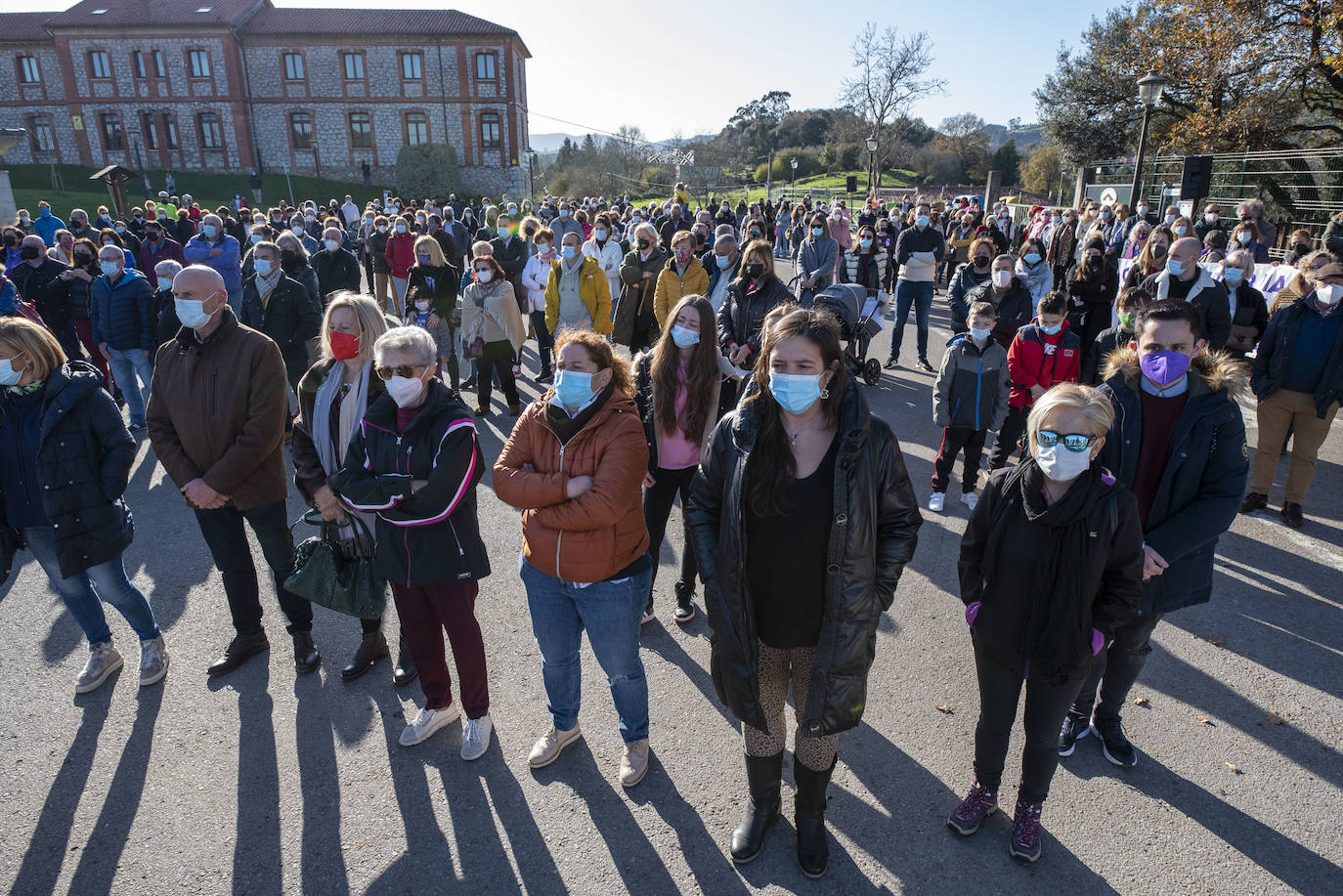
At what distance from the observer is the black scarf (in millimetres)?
2516

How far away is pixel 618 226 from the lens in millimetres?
21172

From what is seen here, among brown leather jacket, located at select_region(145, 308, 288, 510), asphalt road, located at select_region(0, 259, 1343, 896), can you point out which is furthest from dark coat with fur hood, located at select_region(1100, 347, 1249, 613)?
brown leather jacket, located at select_region(145, 308, 288, 510)

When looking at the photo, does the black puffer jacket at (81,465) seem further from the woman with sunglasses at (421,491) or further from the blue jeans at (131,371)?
the blue jeans at (131,371)

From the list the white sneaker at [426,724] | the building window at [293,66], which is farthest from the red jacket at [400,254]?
the building window at [293,66]

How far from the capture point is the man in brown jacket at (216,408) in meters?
3.68

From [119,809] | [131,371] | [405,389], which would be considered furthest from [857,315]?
[131,371]

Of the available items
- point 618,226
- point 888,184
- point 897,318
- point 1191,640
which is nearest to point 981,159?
point 888,184

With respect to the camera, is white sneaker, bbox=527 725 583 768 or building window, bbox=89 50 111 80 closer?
white sneaker, bbox=527 725 583 768

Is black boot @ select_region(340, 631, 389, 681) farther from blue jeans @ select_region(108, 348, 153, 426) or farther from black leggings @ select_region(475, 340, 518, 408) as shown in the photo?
blue jeans @ select_region(108, 348, 153, 426)

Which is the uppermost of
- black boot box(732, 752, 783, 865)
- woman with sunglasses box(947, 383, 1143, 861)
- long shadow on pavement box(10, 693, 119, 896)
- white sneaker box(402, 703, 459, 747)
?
woman with sunglasses box(947, 383, 1143, 861)

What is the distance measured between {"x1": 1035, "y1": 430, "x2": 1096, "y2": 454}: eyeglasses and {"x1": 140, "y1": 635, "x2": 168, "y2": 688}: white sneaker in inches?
173

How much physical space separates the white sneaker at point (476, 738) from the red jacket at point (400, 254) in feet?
30.7

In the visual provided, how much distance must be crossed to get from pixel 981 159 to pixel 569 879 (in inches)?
2397

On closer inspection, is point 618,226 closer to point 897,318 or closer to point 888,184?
point 897,318
